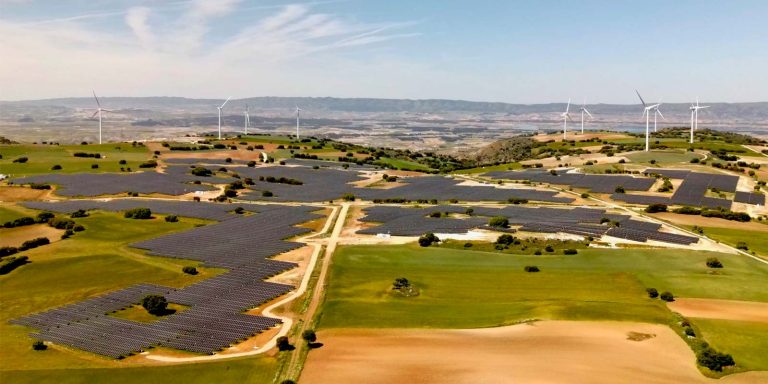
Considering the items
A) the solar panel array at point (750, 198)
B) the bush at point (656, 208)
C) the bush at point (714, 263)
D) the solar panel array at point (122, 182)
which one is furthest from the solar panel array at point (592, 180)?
the solar panel array at point (122, 182)

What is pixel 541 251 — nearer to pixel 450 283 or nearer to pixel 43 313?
pixel 450 283

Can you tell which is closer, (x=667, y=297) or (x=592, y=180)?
(x=667, y=297)

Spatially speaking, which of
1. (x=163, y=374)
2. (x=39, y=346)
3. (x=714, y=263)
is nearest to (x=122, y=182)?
(x=39, y=346)

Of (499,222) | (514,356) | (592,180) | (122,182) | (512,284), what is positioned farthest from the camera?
(592,180)

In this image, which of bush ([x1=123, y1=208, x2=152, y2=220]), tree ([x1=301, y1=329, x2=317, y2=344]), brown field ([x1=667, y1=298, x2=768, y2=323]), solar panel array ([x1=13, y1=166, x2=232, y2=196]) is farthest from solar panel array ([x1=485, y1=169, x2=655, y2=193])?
tree ([x1=301, y1=329, x2=317, y2=344])

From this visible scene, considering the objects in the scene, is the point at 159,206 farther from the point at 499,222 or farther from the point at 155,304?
the point at 499,222

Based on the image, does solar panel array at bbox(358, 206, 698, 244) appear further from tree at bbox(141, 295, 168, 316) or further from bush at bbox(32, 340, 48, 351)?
bush at bbox(32, 340, 48, 351)

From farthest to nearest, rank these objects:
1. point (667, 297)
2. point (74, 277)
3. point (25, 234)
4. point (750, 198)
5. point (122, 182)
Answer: point (122, 182) → point (750, 198) → point (25, 234) → point (74, 277) → point (667, 297)

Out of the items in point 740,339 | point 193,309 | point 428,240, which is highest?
point 428,240
